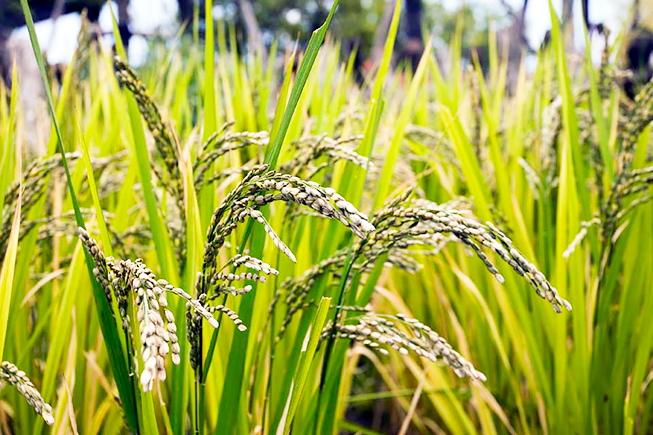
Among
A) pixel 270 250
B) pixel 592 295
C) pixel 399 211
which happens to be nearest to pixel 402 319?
pixel 399 211

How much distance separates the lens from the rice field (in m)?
0.66

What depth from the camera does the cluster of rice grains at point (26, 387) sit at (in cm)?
61

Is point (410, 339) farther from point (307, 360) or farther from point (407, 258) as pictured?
point (407, 258)

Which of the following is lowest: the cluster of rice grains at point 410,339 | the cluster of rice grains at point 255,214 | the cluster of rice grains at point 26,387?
the cluster of rice grains at point 26,387

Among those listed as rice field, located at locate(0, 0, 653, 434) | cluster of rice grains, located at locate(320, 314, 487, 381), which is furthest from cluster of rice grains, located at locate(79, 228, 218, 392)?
cluster of rice grains, located at locate(320, 314, 487, 381)

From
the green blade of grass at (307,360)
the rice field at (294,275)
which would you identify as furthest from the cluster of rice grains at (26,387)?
the green blade of grass at (307,360)

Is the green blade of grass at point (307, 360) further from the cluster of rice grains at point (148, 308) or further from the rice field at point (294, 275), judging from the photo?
the cluster of rice grains at point (148, 308)

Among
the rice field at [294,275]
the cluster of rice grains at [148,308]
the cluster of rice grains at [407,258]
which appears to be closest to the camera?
the cluster of rice grains at [148,308]

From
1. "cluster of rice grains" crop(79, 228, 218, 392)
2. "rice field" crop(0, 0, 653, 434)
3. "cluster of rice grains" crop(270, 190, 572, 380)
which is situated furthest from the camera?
"rice field" crop(0, 0, 653, 434)

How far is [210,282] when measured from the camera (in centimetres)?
65

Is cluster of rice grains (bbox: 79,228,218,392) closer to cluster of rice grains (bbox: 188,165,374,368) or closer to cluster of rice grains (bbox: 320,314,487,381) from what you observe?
cluster of rice grains (bbox: 188,165,374,368)

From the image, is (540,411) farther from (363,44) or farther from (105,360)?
(363,44)

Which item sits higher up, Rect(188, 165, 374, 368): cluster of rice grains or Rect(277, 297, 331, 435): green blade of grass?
Rect(188, 165, 374, 368): cluster of rice grains

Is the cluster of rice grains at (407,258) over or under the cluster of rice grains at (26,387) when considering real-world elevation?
over
